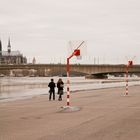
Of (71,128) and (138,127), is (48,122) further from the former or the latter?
(138,127)

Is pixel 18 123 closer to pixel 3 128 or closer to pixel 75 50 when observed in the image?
pixel 3 128

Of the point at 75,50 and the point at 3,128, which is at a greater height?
the point at 75,50

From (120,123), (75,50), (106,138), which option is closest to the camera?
(106,138)

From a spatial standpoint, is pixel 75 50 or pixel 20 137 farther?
pixel 75 50

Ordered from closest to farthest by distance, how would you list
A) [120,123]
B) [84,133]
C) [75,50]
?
[84,133] < [120,123] < [75,50]

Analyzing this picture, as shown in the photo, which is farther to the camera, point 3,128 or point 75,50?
point 75,50

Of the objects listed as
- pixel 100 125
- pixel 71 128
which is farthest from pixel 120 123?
pixel 71 128

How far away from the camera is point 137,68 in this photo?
12288 cm

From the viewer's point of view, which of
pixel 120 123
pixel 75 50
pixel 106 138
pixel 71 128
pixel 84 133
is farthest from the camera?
pixel 75 50

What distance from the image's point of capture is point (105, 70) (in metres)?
128

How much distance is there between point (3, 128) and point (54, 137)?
8.95 ft

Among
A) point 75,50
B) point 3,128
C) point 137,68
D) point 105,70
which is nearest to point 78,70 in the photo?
point 105,70

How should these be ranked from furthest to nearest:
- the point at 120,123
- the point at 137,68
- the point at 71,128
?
the point at 137,68 < the point at 120,123 < the point at 71,128

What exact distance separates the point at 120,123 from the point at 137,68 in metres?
110
